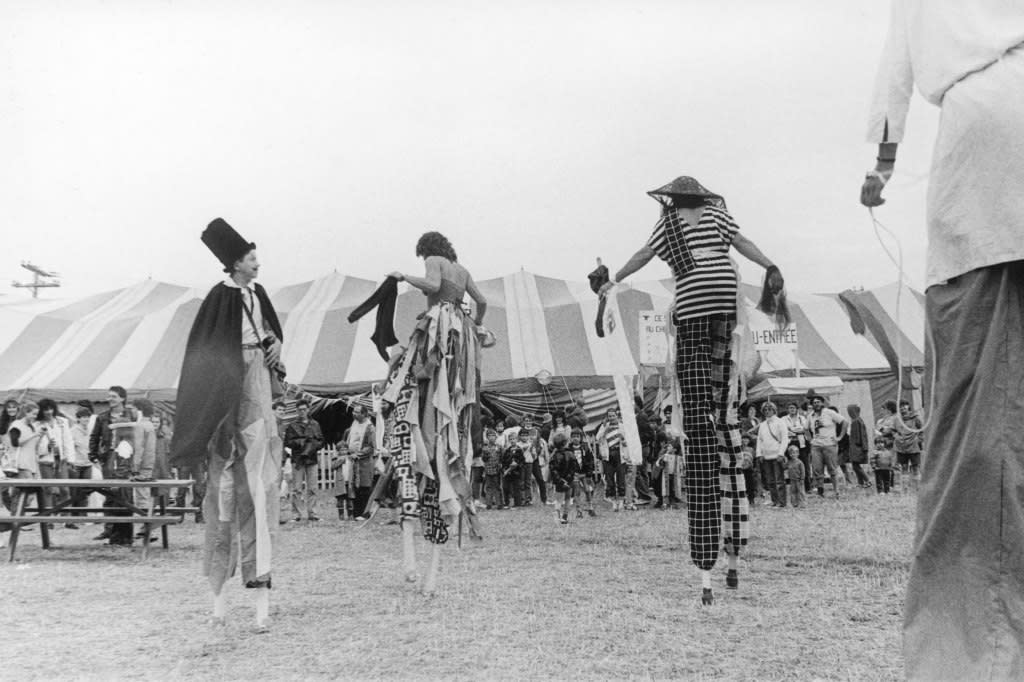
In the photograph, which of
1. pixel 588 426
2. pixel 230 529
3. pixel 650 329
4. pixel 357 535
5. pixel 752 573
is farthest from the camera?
pixel 588 426

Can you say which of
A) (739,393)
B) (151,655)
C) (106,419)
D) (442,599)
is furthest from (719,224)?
(106,419)

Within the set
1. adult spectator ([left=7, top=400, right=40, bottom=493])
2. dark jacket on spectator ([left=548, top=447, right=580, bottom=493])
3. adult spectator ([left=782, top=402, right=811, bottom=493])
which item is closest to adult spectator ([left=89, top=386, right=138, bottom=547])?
adult spectator ([left=7, top=400, right=40, bottom=493])

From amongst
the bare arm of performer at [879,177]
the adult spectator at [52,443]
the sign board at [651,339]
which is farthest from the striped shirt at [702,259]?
the sign board at [651,339]

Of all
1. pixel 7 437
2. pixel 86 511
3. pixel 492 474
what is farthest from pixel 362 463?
pixel 7 437

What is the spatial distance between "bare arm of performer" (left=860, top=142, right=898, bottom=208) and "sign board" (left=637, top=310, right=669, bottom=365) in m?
14.0

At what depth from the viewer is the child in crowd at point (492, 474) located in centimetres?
1570

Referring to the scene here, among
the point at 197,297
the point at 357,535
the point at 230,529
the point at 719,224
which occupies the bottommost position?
the point at 357,535

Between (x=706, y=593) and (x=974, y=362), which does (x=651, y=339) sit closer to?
(x=706, y=593)

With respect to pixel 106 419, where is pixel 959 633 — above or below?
below

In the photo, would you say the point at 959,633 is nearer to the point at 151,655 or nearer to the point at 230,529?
the point at 151,655

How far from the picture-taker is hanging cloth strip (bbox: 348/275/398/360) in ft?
18.5

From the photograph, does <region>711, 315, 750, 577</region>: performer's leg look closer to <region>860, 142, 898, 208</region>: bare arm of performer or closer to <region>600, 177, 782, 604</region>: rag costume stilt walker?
<region>600, 177, 782, 604</region>: rag costume stilt walker

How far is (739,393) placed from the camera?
5305mm

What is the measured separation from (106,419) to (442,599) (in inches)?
316
